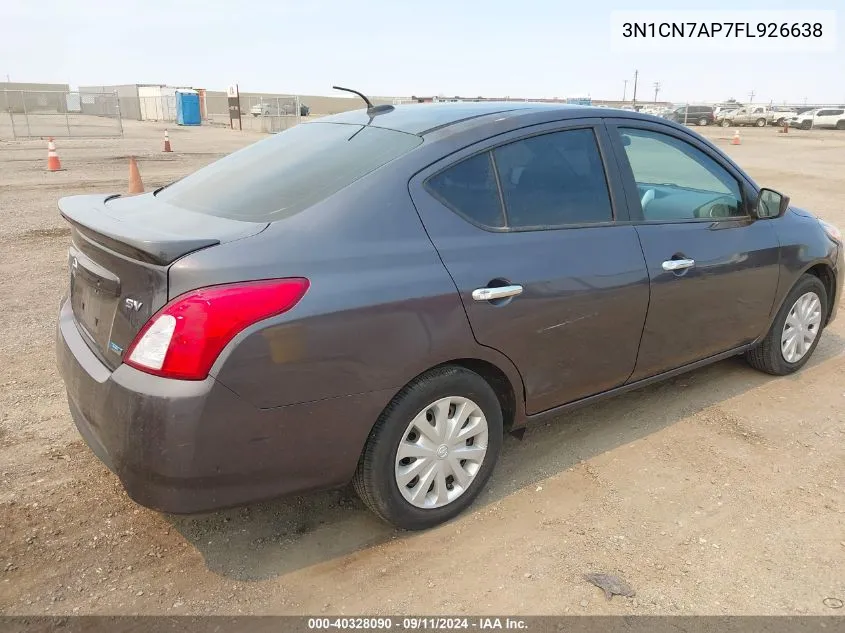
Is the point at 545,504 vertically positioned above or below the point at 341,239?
below

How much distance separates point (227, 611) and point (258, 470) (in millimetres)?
523

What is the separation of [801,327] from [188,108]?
43.7 meters

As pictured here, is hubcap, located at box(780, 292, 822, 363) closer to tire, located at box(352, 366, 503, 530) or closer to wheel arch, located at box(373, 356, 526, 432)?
wheel arch, located at box(373, 356, 526, 432)

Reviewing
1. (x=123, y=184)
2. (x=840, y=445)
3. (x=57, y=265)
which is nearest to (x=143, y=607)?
(x=840, y=445)

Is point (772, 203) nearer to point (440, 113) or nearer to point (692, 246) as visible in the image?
point (692, 246)

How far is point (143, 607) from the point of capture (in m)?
2.39

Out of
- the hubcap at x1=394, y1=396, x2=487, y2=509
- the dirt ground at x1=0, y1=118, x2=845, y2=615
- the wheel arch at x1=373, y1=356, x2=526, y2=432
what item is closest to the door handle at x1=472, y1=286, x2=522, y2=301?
the wheel arch at x1=373, y1=356, x2=526, y2=432

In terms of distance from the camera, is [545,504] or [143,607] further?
[545,504]

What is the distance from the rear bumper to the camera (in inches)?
86.0

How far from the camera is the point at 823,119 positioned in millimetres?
42781

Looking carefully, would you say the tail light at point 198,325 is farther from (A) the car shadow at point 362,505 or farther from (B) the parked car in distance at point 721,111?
(B) the parked car in distance at point 721,111

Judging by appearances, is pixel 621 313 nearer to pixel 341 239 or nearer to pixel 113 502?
pixel 341 239

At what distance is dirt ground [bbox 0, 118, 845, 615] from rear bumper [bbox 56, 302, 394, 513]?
403mm

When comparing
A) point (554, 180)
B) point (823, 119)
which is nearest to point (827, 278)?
point (554, 180)
